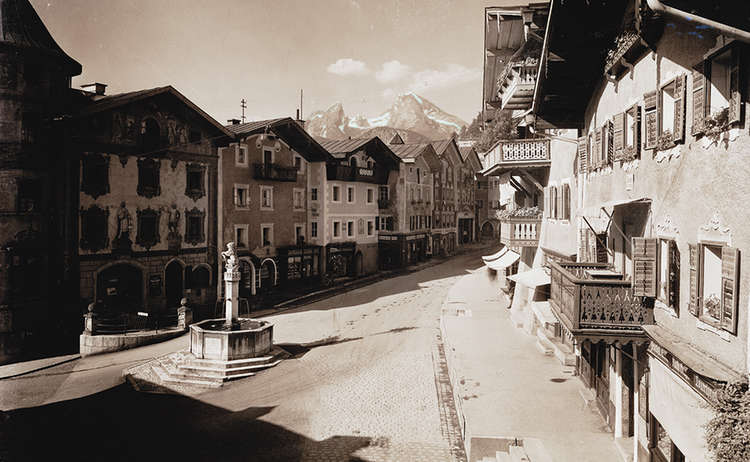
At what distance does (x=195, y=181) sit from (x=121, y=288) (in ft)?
25.4

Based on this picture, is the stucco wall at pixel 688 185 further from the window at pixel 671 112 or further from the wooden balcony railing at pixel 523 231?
the wooden balcony railing at pixel 523 231

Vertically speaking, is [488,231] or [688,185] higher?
[688,185]

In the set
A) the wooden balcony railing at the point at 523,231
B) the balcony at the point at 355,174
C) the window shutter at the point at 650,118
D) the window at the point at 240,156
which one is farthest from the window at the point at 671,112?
the balcony at the point at 355,174

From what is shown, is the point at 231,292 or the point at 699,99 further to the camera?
the point at 231,292

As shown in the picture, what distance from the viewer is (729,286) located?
714 centimetres

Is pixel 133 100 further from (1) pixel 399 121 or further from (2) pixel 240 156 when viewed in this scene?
(1) pixel 399 121

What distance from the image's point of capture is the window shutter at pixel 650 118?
1033cm

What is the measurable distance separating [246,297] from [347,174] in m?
13.8

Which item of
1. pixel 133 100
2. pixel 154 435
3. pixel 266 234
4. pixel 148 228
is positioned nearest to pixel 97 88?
pixel 133 100

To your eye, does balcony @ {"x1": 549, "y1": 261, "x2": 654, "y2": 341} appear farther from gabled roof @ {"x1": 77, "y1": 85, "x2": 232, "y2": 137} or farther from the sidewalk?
gabled roof @ {"x1": 77, "y1": 85, "x2": 232, "y2": 137}

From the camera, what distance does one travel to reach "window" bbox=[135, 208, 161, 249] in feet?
→ 95.4

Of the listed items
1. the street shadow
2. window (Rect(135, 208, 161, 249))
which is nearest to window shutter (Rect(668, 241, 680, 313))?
the street shadow

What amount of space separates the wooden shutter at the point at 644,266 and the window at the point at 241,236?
28318 mm

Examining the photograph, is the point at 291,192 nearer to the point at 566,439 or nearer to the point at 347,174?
the point at 347,174
